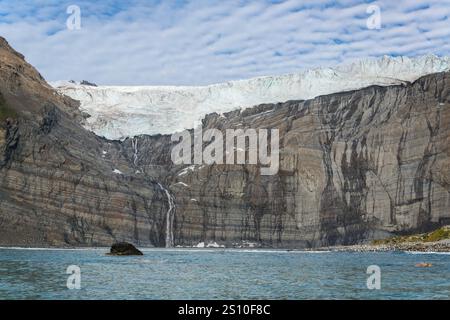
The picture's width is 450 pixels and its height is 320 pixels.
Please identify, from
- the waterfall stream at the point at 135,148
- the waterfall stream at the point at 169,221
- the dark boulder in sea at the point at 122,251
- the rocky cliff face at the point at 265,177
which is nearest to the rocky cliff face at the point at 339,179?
the rocky cliff face at the point at 265,177

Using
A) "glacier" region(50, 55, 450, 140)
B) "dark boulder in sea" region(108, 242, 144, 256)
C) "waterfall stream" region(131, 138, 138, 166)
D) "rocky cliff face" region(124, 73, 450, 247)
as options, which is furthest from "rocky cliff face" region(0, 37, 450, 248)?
"dark boulder in sea" region(108, 242, 144, 256)

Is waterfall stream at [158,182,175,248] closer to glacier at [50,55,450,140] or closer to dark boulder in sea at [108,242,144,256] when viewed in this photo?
glacier at [50,55,450,140]

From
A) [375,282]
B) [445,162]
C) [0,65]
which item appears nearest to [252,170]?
[445,162]

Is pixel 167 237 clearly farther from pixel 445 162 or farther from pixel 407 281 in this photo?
pixel 407 281

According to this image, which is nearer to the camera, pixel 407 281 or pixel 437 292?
pixel 437 292

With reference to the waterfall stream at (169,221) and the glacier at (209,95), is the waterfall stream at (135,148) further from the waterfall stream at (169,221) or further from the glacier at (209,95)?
the waterfall stream at (169,221)
